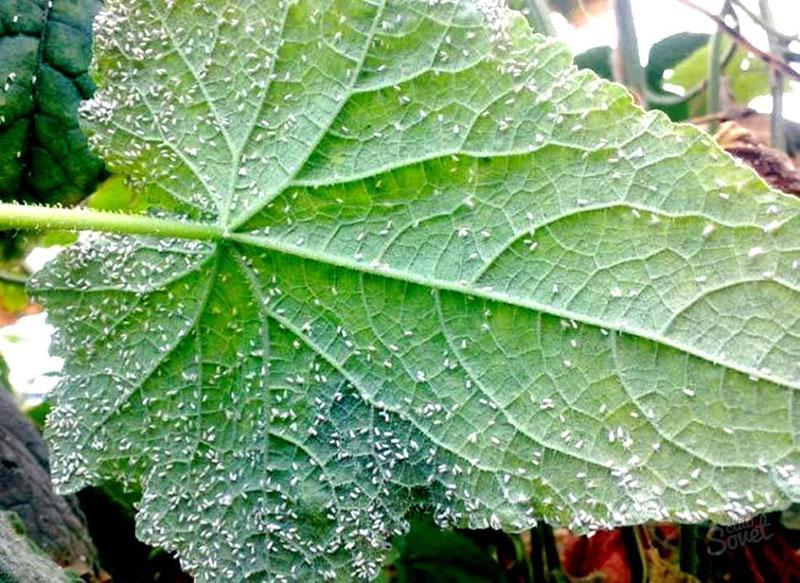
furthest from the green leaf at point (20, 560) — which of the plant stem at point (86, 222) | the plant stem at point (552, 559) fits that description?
the plant stem at point (552, 559)

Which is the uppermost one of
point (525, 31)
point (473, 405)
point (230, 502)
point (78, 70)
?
point (525, 31)

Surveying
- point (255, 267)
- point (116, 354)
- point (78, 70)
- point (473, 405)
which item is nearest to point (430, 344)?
point (473, 405)

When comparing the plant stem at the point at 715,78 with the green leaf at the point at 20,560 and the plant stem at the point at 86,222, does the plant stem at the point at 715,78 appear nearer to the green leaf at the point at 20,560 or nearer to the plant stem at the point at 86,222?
the plant stem at the point at 86,222

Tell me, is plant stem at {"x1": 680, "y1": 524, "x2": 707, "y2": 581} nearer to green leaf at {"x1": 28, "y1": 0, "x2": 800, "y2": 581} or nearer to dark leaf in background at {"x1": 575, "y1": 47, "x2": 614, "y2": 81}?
green leaf at {"x1": 28, "y1": 0, "x2": 800, "y2": 581}

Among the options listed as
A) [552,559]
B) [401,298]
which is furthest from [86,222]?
[552,559]

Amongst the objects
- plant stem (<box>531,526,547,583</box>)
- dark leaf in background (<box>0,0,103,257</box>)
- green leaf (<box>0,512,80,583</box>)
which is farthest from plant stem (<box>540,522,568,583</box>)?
dark leaf in background (<box>0,0,103,257</box>)

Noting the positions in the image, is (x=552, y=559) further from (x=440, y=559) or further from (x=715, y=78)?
(x=715, y=78)

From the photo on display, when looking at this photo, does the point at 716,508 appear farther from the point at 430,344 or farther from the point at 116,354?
the point at 116,354

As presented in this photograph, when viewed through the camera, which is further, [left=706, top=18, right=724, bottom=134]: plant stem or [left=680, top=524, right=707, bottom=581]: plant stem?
[left=706, top=18, right=724, bottom=134]: plant stem
